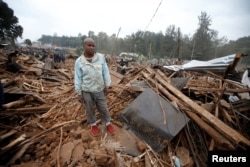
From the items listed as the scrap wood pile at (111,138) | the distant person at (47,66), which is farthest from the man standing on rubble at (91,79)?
the distant person at (47,66)

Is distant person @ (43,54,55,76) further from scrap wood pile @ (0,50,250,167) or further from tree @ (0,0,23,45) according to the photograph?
tree @ (0,0,23,45)

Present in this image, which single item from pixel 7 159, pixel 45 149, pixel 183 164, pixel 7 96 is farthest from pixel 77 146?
pixel 7 96

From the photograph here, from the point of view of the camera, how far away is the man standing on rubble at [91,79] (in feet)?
9.92

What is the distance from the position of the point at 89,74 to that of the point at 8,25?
48366mm

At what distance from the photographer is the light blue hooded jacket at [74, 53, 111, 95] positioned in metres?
3.02

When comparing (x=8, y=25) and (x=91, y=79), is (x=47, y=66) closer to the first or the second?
(x=91, y=79)

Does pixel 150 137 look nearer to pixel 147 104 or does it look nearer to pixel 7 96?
pixel 147 104

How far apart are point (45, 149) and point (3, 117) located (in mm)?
1747

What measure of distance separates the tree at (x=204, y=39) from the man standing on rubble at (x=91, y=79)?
145ft

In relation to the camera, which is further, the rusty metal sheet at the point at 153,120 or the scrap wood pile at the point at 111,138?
the rusty metal sheet at the point at 153,120

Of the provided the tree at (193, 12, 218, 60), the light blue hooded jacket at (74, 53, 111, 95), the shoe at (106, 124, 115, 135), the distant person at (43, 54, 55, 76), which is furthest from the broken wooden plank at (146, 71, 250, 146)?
the tree at (193, 12, 218, 60)

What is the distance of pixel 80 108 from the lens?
4445 millimetres

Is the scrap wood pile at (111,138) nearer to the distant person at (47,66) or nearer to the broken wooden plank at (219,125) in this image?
the broken wooden plank at (219,125)

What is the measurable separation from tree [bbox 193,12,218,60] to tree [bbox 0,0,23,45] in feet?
155
